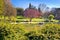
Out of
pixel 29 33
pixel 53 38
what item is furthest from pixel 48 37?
pixel 29 33

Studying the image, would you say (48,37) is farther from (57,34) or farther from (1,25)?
(1,25)

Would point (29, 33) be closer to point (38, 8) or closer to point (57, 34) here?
point (57, 34)

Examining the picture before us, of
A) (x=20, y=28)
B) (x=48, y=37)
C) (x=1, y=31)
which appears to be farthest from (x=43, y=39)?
(x=1, y=31)

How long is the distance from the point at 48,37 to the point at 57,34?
1.40 feet

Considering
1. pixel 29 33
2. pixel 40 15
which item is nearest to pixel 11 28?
pixel 29 33

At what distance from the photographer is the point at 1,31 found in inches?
356

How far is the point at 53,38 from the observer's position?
8.98 m

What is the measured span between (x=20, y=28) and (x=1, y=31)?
2.73 ft

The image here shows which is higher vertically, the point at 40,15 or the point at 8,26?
the point at 8,26

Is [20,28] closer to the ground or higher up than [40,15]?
higher up

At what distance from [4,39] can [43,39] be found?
1.62 metres

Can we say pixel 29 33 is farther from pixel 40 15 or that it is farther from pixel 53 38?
pixel 40 15

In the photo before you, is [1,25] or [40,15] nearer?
[1,25]

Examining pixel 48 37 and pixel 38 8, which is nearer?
pixel 48 37
